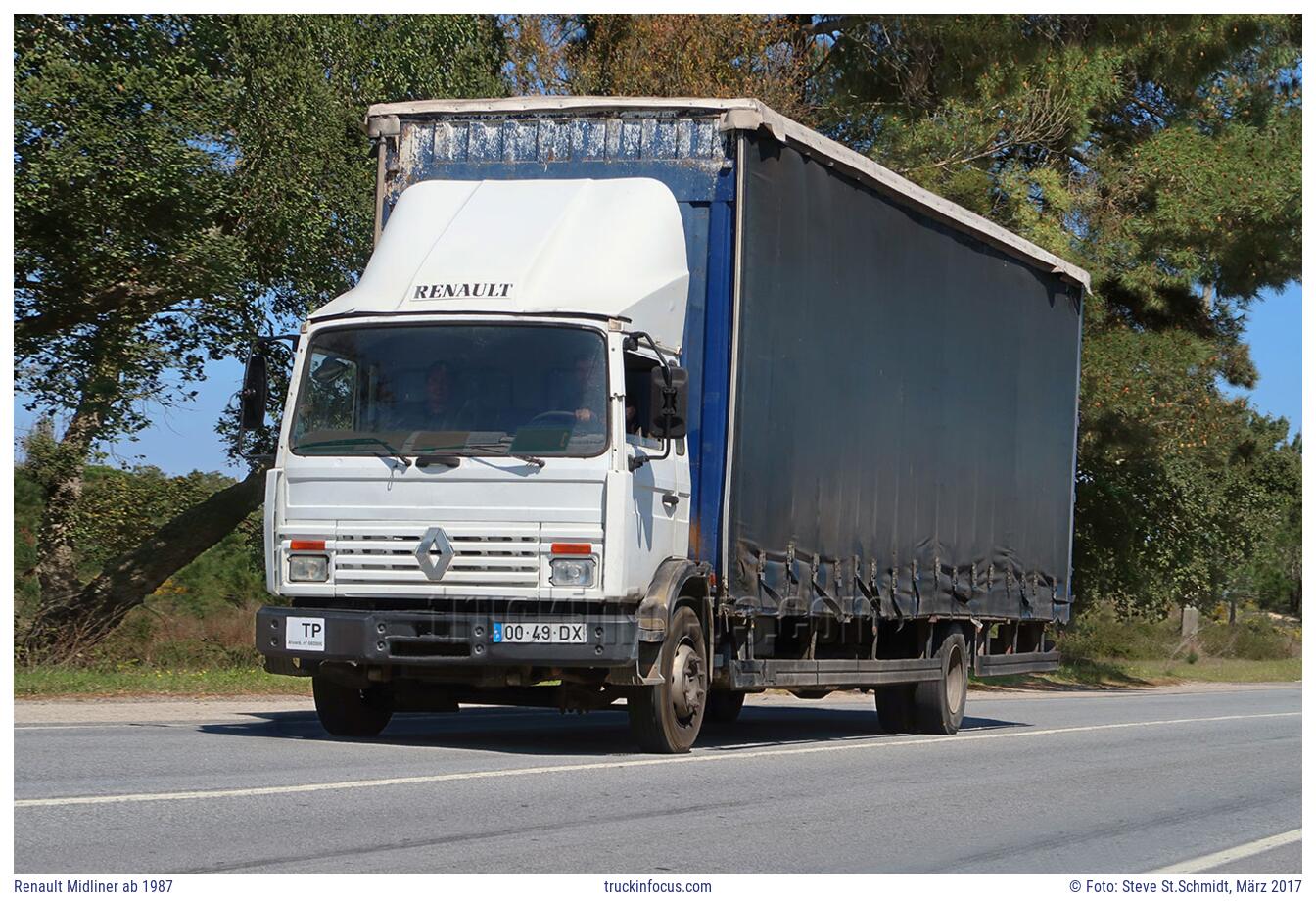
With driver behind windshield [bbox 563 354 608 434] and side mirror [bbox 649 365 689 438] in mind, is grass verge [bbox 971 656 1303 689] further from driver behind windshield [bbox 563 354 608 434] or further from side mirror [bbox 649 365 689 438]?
driver behind windshield [bbox 563 354 608 434]

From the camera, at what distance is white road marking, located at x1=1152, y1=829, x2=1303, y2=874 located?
308 inches

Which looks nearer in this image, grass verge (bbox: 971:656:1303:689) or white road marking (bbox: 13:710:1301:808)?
white road marking (bbox: 13:710:1301:808)

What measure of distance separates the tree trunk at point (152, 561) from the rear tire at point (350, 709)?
1032cm

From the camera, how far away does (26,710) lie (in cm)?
1521

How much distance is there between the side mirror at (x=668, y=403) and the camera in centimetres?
1101

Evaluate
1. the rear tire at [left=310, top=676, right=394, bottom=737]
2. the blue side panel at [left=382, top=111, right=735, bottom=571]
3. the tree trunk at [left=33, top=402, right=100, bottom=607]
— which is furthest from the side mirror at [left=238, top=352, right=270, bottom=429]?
the tree trunk at [left=33, top=402, right=100, bottom=607]

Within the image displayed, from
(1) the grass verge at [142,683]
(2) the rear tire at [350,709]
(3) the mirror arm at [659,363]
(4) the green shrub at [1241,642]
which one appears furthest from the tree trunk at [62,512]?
(4) the green shrub at [1241,642]

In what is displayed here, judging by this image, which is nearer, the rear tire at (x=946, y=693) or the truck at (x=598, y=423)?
the truck at (x=598, y=423)

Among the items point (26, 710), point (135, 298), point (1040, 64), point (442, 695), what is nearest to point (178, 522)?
point (135, 298)

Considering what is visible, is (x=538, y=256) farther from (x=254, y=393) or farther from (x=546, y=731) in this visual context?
(x=546, y=731)

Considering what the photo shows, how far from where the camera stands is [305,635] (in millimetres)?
11039

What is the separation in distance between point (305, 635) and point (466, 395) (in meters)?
1.79

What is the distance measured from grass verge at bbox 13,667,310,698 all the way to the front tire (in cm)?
761

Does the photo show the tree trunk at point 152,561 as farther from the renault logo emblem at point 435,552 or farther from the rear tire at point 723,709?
the renault logo emblem at point 435,552
